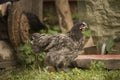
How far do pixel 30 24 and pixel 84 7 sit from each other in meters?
1.38

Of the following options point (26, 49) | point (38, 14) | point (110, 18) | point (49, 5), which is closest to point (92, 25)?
point (110, 18)

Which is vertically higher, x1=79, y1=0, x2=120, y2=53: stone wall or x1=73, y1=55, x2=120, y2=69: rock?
x1=79, y1=0, x2=120, y2=53: stone wall

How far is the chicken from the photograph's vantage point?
6.59 metres

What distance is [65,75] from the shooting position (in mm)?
6293

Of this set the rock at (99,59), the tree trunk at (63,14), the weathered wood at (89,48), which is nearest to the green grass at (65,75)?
the rock at (99,59)

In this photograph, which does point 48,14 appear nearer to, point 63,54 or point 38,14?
point 38,14

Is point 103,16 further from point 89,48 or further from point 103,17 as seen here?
point 89,48

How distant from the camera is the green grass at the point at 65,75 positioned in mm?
6025

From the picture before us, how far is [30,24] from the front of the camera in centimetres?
754

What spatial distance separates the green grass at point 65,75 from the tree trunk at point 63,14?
152cm

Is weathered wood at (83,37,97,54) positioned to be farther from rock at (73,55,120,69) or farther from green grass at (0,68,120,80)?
green grass at (0,68,120,80)

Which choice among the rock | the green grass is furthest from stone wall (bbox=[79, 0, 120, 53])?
the green grass

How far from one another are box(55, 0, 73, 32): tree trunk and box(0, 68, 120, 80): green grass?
1522 mm

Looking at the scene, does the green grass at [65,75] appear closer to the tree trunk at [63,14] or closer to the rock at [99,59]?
the rock at [99,59]
